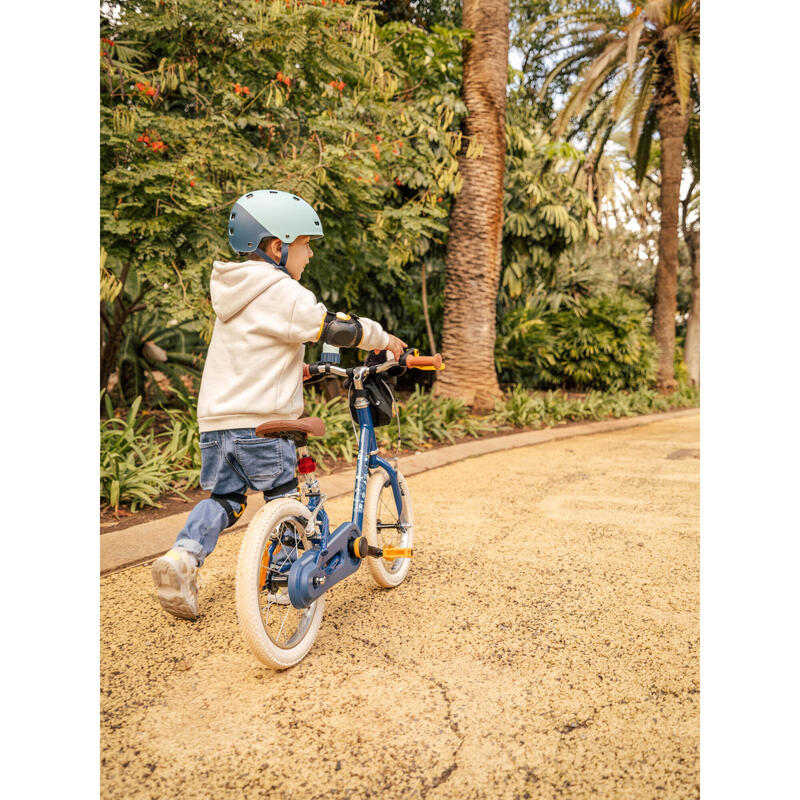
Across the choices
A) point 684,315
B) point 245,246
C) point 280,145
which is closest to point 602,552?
point 245,246

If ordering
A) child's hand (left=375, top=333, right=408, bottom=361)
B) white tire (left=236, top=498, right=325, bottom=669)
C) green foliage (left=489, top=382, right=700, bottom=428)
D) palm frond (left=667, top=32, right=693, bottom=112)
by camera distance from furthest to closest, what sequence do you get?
palm frond (left=667, top=32, right=693, bottom=112) → green foliage (left=489, top=382, right=700, bottom=428) → child's hand (left=375, top=333, right=408, bottom=361) → white tire (left=236, top=498, right=325, bottom=669)

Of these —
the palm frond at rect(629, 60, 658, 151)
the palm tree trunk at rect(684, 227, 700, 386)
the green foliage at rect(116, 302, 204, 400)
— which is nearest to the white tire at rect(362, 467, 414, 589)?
the green foliage at rect(116, 302, 204, 400)

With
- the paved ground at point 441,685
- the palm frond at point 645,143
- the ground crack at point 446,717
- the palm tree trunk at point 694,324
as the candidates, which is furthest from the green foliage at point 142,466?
the palm tree trunk at point 694,324

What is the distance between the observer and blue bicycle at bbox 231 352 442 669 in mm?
2170

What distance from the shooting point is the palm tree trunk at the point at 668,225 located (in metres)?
13.3

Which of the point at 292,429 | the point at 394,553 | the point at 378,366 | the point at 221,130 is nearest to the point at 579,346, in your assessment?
the point at 221,130

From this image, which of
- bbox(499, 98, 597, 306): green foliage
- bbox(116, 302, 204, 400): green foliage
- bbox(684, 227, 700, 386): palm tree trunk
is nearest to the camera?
bbox(116, 302, 204, 400): green foliage

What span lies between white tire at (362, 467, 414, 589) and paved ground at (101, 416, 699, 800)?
0.09 metres

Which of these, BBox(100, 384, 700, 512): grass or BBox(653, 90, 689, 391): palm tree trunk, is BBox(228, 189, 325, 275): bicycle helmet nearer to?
BBox(100, 384, 700, 512): grass

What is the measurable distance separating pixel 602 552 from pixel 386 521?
3.96 ft

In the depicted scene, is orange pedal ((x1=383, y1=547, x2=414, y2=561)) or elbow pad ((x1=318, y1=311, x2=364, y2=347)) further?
orange pedal ((x1=383, y1=547, x2=414, y2=561))

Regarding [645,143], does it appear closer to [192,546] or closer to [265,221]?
[265,221]

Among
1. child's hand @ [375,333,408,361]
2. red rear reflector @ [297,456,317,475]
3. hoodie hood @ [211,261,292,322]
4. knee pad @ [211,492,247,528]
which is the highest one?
hoodie hood @ [211,261,292,322]

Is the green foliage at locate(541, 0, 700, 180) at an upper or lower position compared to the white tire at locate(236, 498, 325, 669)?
upper
